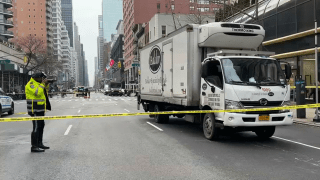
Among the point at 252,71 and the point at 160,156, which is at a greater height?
the point at 252,71

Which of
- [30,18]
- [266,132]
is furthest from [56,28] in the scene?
[266,132]

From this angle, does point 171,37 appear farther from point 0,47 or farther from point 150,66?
point 0,47

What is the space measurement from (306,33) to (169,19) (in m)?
43.2

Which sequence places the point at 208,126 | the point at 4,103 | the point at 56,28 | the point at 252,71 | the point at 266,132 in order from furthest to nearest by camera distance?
the point at 56,28
the point at 4,103
the point at 266,132
the point at 208,126
the point at 252,71

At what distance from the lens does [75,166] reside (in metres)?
6.20

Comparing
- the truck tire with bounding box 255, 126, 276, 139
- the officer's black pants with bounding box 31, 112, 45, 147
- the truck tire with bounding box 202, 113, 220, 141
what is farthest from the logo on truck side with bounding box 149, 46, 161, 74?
the officer's black pants with bounding box 31, 112, 45, 147

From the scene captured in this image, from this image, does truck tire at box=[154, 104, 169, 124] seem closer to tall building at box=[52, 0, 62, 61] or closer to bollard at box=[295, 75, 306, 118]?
bollard at box=[295, 75, 306, 118]

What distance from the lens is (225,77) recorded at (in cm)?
832

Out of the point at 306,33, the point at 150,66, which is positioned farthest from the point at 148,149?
the point at 306,33

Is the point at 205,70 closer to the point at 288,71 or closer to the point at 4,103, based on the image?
the point at 288,71

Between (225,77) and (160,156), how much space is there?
282 cm

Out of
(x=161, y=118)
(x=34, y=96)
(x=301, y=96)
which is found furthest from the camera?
(x=301, y=96)

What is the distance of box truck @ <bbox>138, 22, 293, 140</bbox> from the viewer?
8.02 meters

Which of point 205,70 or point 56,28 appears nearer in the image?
point 205,70
